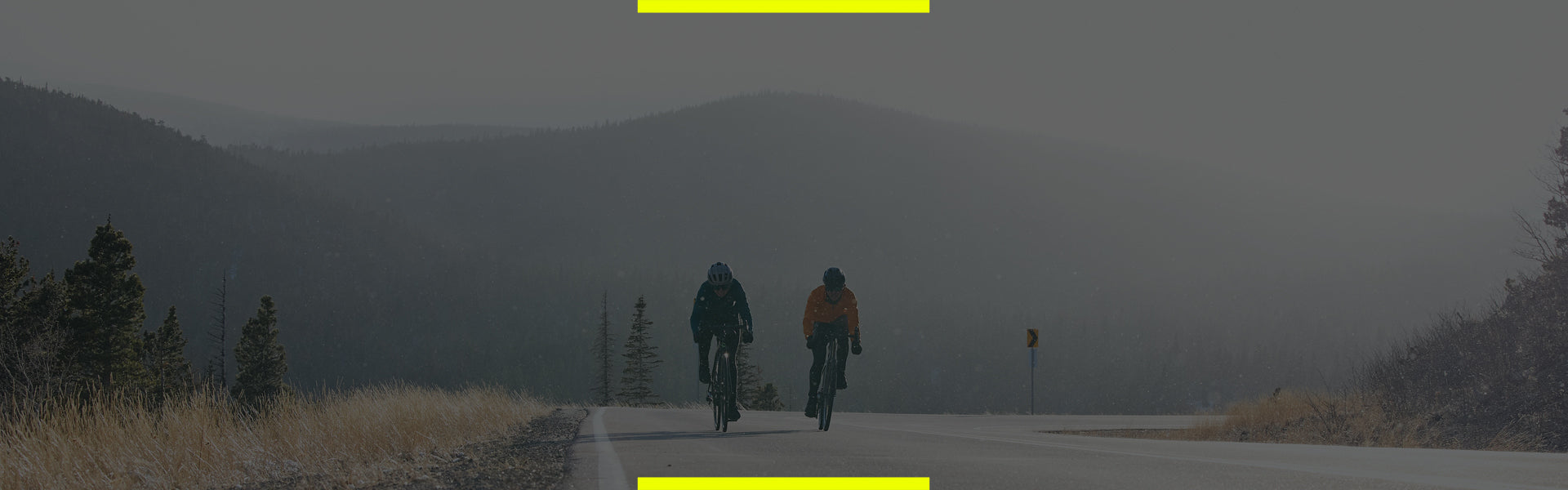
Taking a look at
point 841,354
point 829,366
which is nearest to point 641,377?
point 829,366

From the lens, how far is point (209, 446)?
9.73 m

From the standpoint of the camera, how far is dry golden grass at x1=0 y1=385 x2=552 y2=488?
337 inches

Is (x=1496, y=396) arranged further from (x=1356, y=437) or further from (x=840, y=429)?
(x=840, y=429)

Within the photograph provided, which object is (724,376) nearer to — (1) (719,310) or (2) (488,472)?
(1) (719,310)

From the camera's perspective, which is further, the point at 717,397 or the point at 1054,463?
the point at 717,397

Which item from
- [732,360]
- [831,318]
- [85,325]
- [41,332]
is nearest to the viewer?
[732,360]

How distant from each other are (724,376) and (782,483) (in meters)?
6.34

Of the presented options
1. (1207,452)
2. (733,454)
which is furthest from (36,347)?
(1207,452)

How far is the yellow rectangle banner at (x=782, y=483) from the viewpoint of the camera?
6.45m

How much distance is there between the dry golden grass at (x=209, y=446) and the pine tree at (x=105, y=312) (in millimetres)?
37971

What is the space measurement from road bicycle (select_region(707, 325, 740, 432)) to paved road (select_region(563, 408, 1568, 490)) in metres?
0.99

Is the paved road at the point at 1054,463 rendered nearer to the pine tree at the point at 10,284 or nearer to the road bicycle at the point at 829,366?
the road bicycle at the point at 829,366

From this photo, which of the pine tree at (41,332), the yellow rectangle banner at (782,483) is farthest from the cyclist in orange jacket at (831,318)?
the pine tree at (41,332)

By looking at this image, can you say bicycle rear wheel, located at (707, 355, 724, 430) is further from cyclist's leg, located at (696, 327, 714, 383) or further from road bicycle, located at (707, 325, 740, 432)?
cyclist's leg, located at (696, 327, 714, 383)
